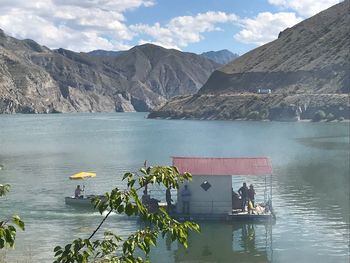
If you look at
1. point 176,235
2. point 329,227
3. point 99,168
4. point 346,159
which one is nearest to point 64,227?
point 329,227

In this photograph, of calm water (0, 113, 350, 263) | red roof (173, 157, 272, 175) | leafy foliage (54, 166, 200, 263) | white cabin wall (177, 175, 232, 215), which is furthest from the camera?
white cabin wall (177, 175, 232, 215)

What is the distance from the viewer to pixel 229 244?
3228 centimetres

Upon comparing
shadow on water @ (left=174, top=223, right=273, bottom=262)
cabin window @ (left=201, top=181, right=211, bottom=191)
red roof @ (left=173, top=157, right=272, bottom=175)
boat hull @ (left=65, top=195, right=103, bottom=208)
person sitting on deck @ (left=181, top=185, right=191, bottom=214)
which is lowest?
shadow on water @ (left=174, top=223, right=273, bottom=262)

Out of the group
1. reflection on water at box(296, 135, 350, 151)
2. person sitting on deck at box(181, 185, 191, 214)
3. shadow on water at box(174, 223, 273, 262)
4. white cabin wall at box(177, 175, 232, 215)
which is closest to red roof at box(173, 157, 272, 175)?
white cabin wall at box(177, 175, 232, 215)

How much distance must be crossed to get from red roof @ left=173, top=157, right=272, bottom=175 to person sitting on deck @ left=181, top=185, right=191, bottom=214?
138cm

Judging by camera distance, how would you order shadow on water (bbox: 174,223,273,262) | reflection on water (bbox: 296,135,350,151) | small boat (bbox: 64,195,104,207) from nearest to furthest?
shadow on water (bbox: 174,223,273,262) → small boat (bbox: 64,195,104,207) → reflection on water (bbox: 296,135,350,151)

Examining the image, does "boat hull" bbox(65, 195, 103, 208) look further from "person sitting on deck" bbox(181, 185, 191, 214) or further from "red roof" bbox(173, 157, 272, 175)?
"person sitting on deck" bbox(181, 185, 191, 214)

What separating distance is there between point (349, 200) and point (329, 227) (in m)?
11.0

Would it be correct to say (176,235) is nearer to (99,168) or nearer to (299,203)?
(299,203)

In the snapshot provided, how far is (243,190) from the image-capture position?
37.7 metres

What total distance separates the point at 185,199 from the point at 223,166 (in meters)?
3.35

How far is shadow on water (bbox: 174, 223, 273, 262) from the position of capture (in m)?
29.7

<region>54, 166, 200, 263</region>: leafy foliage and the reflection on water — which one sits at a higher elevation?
<region>54, 166, 200, 263</region>: leafy foliage

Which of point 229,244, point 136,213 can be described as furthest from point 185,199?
point 136,213
